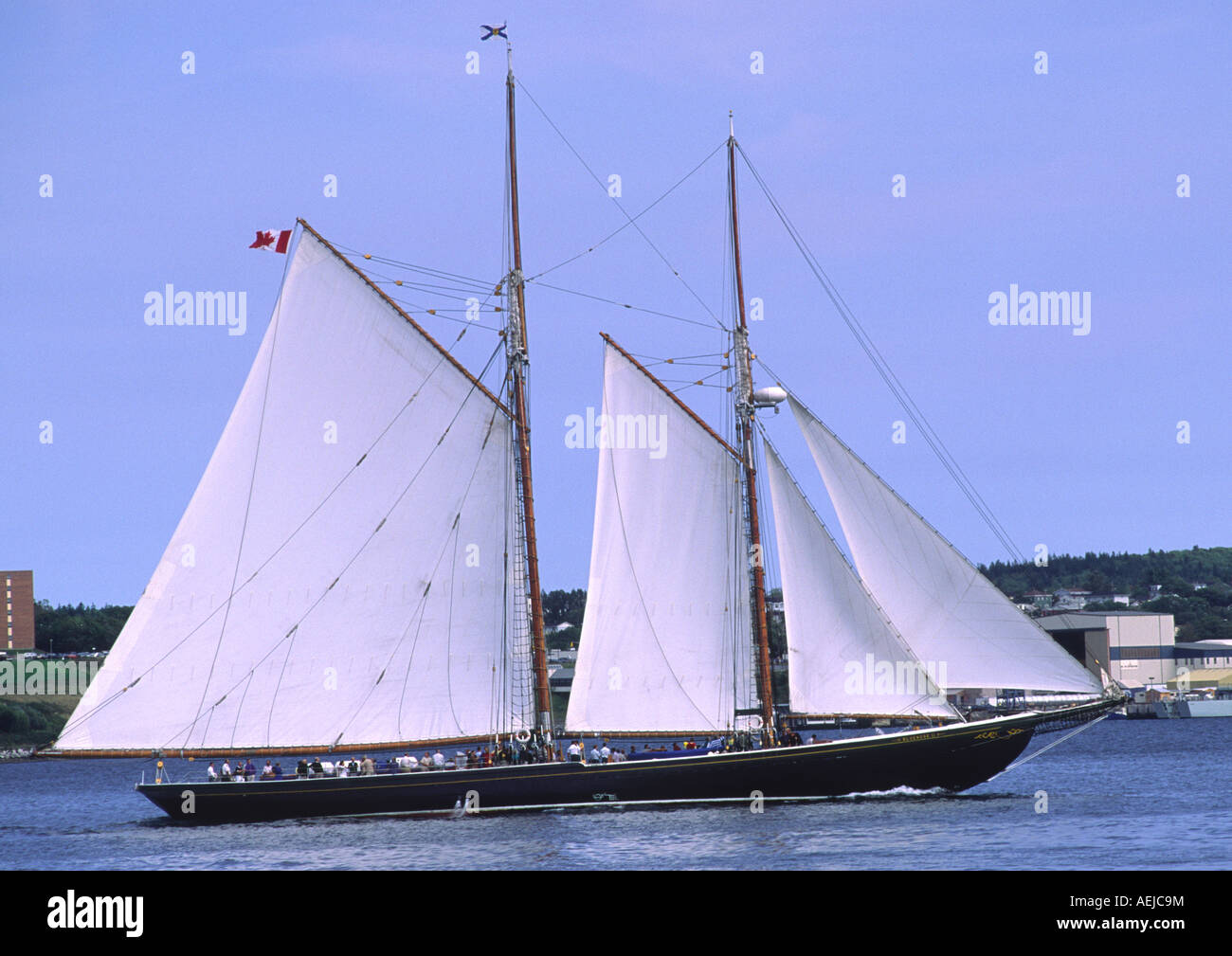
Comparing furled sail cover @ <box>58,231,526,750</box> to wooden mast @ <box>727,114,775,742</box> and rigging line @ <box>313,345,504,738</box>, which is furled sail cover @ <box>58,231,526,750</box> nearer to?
rigging line @ <box>313,345,504,738</box>

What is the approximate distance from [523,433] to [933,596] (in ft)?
58.3

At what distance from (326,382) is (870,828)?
26168 millimetres

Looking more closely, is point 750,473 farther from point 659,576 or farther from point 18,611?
point 18,611

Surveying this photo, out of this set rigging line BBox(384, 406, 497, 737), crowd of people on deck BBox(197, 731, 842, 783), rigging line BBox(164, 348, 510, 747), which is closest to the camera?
rigging line BBox(164, 348, 510, 747)

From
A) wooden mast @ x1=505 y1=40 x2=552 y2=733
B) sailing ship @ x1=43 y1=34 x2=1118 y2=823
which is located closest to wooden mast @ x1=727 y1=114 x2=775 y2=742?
sailing ship @ x1=43 y1=34 x2=1118 y2=823

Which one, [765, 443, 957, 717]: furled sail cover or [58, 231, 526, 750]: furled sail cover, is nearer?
[58, 231, 526, 750]: furled sail cover

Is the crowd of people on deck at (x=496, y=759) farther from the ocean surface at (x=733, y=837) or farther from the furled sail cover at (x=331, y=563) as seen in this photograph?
the ocean surface at (x=733, y=837)

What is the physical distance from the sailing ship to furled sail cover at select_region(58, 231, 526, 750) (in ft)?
0.27

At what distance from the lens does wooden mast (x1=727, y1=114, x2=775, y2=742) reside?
58.8 m

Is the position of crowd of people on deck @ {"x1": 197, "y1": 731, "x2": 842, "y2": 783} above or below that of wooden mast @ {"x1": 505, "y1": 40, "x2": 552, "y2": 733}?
below

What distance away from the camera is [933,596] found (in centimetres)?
5631

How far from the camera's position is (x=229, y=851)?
153 feet

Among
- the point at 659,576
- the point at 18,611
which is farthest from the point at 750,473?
the point at 18,611

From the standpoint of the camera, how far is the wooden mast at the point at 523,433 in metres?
57.6
